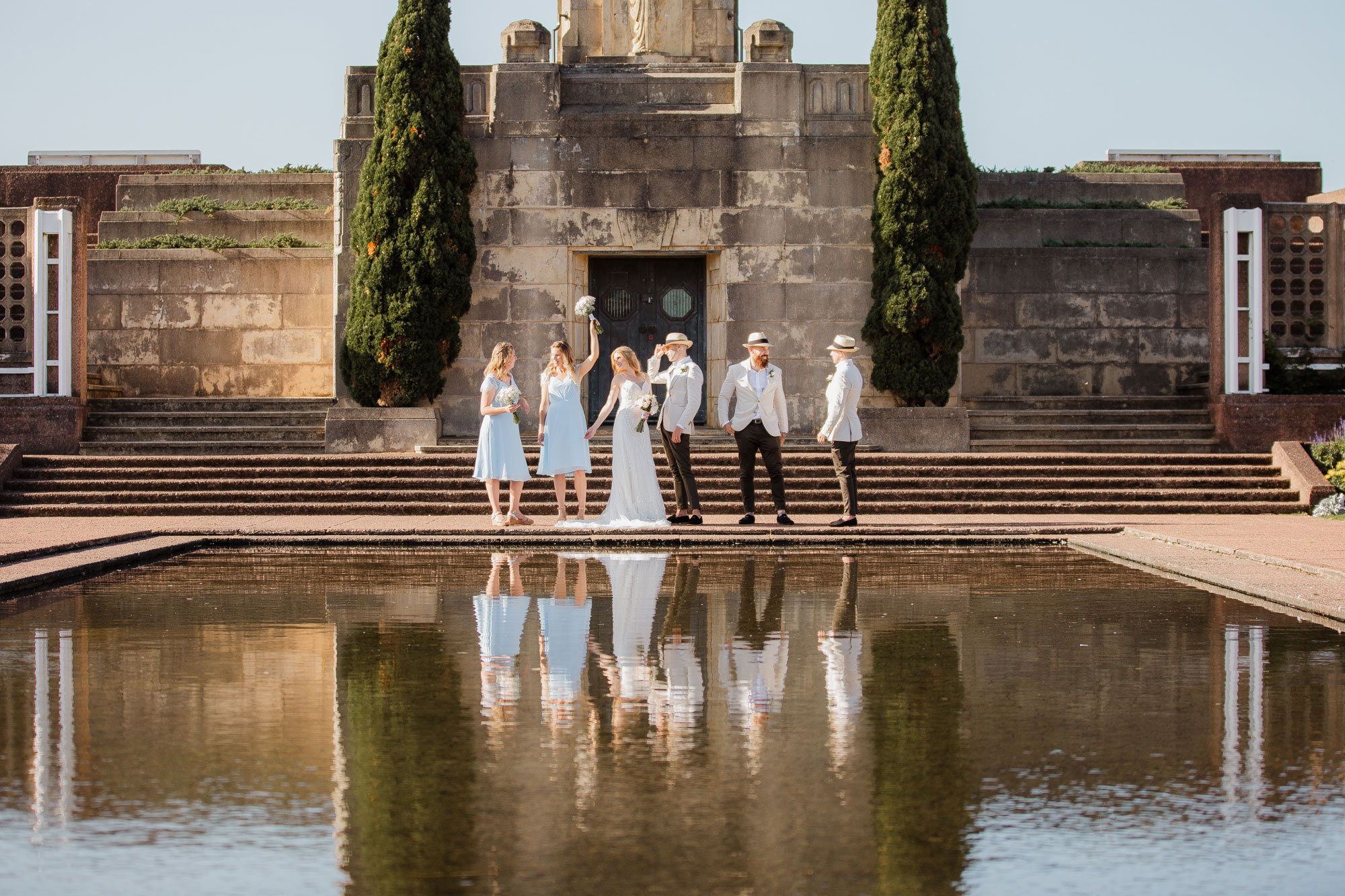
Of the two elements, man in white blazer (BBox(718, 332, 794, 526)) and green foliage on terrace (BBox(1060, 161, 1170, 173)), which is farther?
green foliage on terrace (BBox(1060, 161, 1170, 173))

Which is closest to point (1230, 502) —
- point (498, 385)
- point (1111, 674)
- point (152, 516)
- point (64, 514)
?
point (498, 385)

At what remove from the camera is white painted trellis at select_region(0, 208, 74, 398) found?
789 inches

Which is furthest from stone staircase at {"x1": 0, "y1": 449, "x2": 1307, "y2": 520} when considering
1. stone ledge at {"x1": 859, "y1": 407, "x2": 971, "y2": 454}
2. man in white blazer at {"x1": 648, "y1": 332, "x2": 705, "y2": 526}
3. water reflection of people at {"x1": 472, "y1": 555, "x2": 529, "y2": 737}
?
water reflection of people at {"x1": 472, "y1": 555, "x2": 529, "y2": 737}

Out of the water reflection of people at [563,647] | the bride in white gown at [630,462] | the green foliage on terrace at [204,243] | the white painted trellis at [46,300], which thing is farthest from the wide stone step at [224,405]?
the water reflection of people at [563,647]

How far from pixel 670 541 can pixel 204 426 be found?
9.81m

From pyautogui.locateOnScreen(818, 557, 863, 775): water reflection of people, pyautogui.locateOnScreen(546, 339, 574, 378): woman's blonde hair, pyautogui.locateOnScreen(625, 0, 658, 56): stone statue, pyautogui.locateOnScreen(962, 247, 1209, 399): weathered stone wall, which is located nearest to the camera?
pyautogui.locateOnScreen(818, 557, 863, 775): water reflection of people

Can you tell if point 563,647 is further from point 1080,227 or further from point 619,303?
point 1080,227

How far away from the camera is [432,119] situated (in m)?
20.3

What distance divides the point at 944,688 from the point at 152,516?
479 inches

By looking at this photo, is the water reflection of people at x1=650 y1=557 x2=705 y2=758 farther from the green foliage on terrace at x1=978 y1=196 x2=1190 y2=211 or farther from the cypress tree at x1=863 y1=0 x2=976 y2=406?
the green foliage on terrace at x1=978 y1=196 x2=1190 y2=211

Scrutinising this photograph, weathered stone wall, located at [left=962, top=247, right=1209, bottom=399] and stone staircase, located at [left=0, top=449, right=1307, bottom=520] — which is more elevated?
weathered stone wall, located at [left=962, top=247, right=1209, bottom=399]

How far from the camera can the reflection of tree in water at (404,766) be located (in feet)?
14.2

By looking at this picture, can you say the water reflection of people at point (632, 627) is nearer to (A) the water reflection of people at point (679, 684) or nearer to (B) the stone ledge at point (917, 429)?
(A) the water reflection of people at point (679, 684)

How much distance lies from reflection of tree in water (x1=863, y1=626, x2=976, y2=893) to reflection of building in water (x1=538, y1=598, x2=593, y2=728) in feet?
4.27
